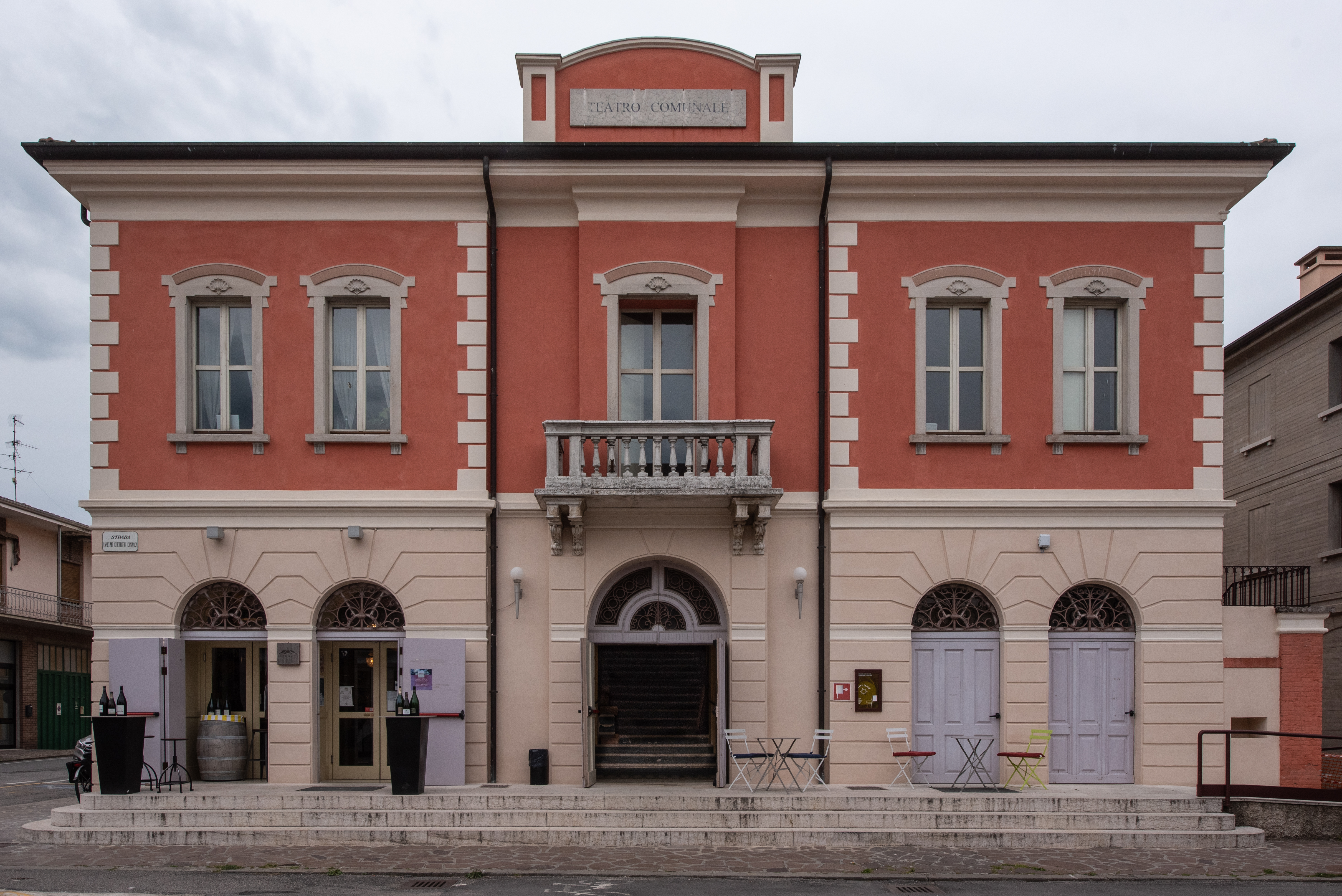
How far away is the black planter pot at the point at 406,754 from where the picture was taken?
12.0m

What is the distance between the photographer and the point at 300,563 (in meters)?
13.0

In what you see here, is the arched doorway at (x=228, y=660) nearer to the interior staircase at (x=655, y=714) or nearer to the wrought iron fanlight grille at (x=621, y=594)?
the wrought iron fanlight grille at (x=621, y=594)

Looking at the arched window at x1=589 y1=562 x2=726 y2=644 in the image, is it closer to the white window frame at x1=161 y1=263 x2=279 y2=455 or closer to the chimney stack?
the white window frame at x1=161 y1=263 x2=279 y2=455

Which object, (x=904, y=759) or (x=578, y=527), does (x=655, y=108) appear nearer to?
(x=578, y=527)

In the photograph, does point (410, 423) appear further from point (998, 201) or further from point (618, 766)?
point (998, 201)

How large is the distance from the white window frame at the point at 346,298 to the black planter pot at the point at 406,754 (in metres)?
3.57

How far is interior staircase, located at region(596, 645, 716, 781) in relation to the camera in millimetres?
13797

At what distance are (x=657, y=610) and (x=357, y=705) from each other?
4.40m

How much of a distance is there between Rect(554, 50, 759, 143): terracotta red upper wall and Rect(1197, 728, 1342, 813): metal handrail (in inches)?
396

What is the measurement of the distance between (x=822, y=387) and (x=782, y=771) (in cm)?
519

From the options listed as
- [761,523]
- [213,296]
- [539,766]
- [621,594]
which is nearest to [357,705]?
[539,766]

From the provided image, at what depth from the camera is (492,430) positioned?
43.4 feet

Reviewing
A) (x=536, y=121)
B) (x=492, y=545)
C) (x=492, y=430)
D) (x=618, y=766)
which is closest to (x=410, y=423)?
(x=492, y=430)

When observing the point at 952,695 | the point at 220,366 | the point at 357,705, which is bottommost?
the point at 357,705
